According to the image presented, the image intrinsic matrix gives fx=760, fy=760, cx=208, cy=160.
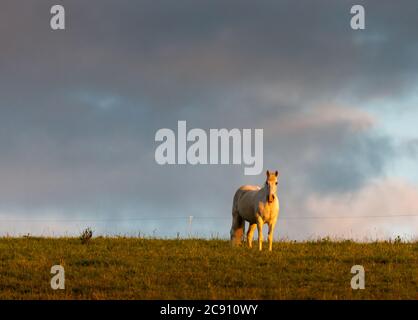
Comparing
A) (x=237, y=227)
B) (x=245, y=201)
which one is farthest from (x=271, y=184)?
(x=237, y=227)

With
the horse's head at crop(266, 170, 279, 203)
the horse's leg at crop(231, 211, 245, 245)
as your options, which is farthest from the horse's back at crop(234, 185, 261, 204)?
the horse's head at crop(266, 170, 279, 203)

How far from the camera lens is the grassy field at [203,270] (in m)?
18.2

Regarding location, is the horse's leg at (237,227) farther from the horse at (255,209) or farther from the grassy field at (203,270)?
the grassy field at (203,270)

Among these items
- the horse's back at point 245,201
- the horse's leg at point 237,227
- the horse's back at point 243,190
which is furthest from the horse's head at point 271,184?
the horse's leg at point 237,227

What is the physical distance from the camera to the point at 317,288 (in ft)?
61.3

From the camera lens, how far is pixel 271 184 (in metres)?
25.2

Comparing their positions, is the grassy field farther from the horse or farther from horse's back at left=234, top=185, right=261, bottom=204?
horse's back at left=234, top=185, right=261, bottom=204

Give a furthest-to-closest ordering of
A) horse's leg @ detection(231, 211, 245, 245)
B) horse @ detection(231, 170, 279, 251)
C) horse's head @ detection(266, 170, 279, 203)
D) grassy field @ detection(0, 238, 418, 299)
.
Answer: horse's leg @ detection(231, 211, 245, 245) → horse @ detection(231, 170, 279, 251) → horse's head @ detection(266, 170, 279, 203) → grassy field @ detection(0, 238, 418, 299)

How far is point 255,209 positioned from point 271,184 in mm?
1587

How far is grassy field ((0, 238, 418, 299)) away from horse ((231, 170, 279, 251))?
101 cm

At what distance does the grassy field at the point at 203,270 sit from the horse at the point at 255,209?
1.01 m

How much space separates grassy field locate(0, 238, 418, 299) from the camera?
18156mm
